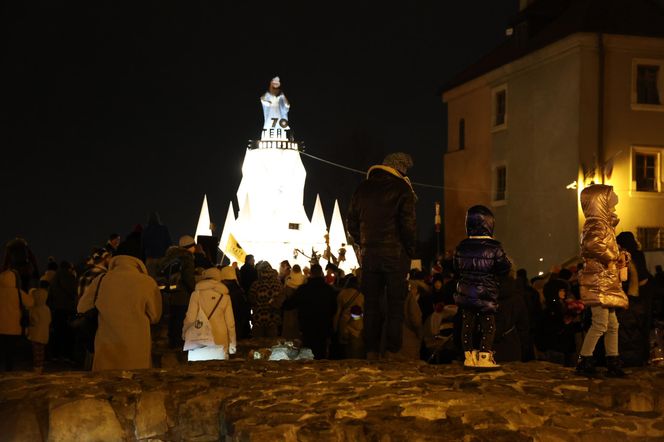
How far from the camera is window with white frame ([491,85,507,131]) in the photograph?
45375 millimetres

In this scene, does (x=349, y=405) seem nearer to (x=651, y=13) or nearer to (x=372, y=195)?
(x=372, y=195)

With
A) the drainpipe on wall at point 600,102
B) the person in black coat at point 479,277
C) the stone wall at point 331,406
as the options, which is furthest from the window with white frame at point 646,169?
the person in black coat at point 479,277

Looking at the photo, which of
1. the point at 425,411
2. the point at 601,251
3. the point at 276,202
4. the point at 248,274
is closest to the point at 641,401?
the point at 601,251

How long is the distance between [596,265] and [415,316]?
212 inches

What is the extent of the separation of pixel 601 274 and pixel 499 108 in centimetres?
3593

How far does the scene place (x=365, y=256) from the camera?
39.8 ft

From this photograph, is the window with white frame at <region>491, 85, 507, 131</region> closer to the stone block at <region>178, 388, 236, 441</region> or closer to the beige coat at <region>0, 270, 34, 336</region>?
the beige coat at <region>0, 270, 34, 336</region>

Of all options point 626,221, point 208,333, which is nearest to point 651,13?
point 626,221

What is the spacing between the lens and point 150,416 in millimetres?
9555

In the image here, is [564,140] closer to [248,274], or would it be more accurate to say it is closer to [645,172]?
[645,172]

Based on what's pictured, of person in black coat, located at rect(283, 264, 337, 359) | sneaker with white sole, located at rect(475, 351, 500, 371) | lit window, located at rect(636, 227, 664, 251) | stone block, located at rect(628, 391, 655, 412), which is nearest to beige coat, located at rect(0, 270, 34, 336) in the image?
person in black coat, located at rect(283, 264, 337, 359)

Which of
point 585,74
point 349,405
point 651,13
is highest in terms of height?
point 651,13

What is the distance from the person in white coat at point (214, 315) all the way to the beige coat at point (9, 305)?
4.85 meters

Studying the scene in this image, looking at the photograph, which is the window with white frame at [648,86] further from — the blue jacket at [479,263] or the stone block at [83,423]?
the stone block at [83,423]
